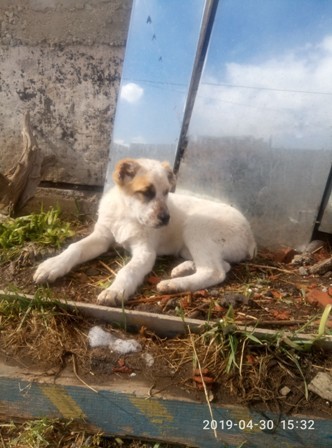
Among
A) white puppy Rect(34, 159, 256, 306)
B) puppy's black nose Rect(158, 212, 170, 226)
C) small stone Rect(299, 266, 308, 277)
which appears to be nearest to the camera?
white puppy Rect(34, 159, 256, 306)

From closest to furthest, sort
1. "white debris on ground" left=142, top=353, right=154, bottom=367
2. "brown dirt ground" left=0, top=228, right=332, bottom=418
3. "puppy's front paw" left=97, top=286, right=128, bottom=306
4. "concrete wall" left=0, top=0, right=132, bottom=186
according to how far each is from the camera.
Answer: "brown dirt ground" left=0, top=228, right=332, bottom=418, "white debris on ground" left=142, top=353, right=154, bottom=367, "puppy's front paw" left=97, top=286, right=128, bottom=306, "concrete wall" left=0, top=0, right=132, bottom=186

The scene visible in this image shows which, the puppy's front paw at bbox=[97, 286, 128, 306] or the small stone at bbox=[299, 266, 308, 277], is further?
the small stone at bbox=[299, 266, 308, 277]

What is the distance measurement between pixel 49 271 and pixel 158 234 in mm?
951

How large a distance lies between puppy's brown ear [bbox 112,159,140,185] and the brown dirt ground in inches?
26.3

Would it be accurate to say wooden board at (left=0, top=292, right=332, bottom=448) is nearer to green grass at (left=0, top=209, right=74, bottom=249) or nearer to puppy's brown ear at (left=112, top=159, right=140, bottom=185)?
green grass at (left=0, top=209, right=74, bottom=249)

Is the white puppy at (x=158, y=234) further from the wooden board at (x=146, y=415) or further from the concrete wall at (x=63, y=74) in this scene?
the concrete wall at (x=63, y=74)

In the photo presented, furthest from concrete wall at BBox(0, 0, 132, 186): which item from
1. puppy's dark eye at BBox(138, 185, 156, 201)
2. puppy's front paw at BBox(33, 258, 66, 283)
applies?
puppy's front paw at BBox(33, 258, 66, 283)

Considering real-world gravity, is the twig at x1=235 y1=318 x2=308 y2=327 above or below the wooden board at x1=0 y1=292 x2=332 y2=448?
above

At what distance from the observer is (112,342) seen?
2.24 m

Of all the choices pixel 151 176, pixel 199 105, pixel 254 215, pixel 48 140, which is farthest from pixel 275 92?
pixel 48 140

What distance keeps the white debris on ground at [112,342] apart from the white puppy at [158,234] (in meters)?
0.44

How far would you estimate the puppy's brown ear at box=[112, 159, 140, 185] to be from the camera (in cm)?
300

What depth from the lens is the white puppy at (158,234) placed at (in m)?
2.77

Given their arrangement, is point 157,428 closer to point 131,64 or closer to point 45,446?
point 45,446
